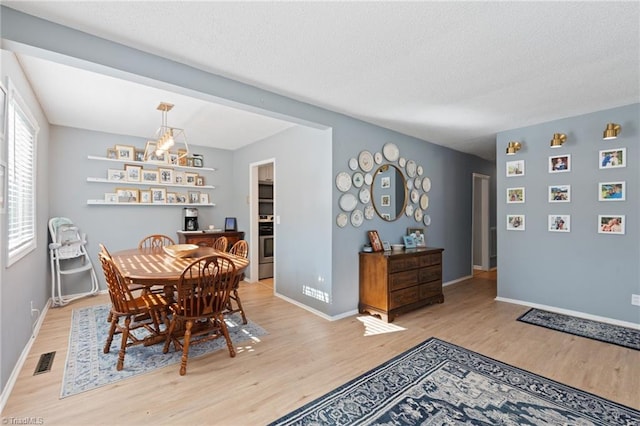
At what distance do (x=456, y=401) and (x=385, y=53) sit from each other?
251 centimetres

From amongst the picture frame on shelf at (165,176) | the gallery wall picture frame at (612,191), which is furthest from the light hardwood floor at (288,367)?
the picture frame on shelf at (165,176)

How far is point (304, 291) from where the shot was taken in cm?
406

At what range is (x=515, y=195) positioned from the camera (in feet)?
13.8

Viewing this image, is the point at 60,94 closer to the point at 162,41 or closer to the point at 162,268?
the point at 162,41

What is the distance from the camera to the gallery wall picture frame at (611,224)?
3363mm

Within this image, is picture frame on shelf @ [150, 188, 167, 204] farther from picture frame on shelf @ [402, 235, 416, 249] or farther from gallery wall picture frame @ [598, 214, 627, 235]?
gallery wall picture frame @ [598, 214, 627, 235]

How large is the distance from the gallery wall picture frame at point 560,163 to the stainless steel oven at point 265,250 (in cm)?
438

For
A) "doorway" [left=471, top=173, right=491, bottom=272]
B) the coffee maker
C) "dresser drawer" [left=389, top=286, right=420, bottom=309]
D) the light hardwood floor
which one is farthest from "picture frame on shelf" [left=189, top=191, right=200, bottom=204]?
"doorway" [left=471, top=173, right=491, bottom=272]

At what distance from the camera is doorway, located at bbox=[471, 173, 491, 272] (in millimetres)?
6520

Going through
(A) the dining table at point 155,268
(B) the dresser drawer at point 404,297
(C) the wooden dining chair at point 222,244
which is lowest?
(B) the dresser drawer at point 404,297

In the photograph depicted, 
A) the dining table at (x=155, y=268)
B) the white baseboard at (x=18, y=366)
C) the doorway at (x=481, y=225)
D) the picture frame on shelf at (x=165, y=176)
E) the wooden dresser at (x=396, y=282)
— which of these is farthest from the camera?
the doorway at (x=481, y=225)

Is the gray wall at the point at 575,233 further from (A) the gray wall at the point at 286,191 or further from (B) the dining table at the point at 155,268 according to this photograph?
(B) the dining table at the point at 155,268

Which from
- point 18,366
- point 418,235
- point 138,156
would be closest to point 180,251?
point 18,366

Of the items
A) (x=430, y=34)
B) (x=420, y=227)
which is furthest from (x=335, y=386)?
(x=420, y=227)
